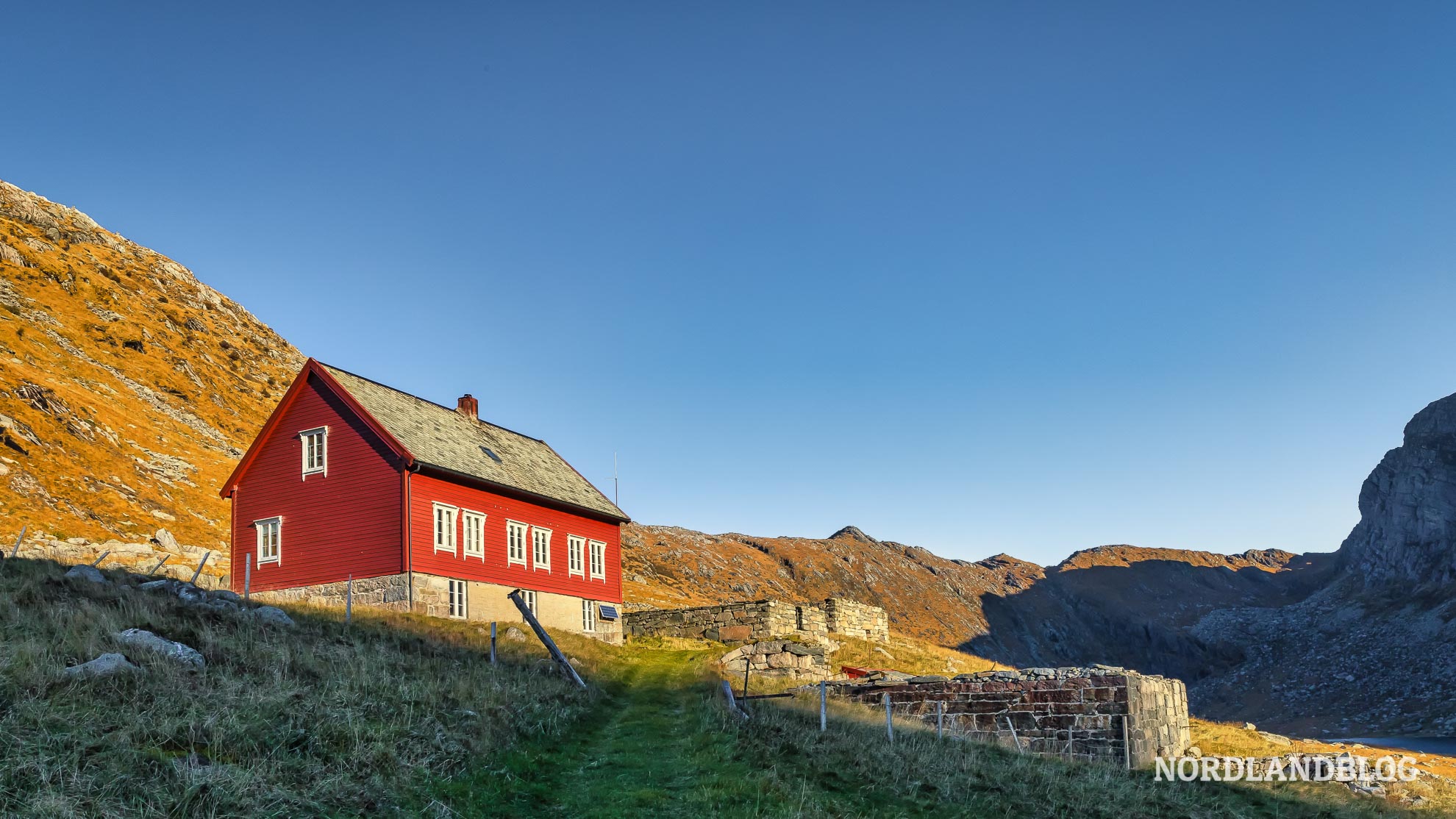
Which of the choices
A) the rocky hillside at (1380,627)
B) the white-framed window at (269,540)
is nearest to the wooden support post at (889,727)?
the white-framed window at (269,540)

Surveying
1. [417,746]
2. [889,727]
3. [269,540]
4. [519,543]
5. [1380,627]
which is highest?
[269,540]

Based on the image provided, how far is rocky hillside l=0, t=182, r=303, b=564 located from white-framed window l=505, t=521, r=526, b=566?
21.5 metres

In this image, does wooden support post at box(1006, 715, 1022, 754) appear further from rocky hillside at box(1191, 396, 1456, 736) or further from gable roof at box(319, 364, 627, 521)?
rocky hillside at box(1191, 396, 1456, 736)

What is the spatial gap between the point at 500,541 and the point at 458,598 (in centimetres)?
317

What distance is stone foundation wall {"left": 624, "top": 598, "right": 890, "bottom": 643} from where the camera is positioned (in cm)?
4272

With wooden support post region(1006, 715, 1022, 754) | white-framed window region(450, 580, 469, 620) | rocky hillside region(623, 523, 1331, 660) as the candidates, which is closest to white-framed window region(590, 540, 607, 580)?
white-framed window region(450, 580, 469, 620)

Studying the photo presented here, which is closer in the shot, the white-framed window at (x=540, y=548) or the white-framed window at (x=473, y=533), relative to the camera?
the white-framed window at (x=473, y=533)

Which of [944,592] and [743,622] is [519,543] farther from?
[944,592]

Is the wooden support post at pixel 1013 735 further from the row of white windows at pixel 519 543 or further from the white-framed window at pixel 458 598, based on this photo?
the row of white windows at pixel 519 543

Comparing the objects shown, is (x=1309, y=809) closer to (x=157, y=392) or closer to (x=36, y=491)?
(x=36, y=491)

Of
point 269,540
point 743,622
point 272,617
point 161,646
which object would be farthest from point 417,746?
point 743,622

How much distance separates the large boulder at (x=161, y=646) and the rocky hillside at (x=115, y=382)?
3312 cm

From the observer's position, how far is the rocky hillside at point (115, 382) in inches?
2019

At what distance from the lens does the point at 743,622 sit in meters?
Result: 43.0
